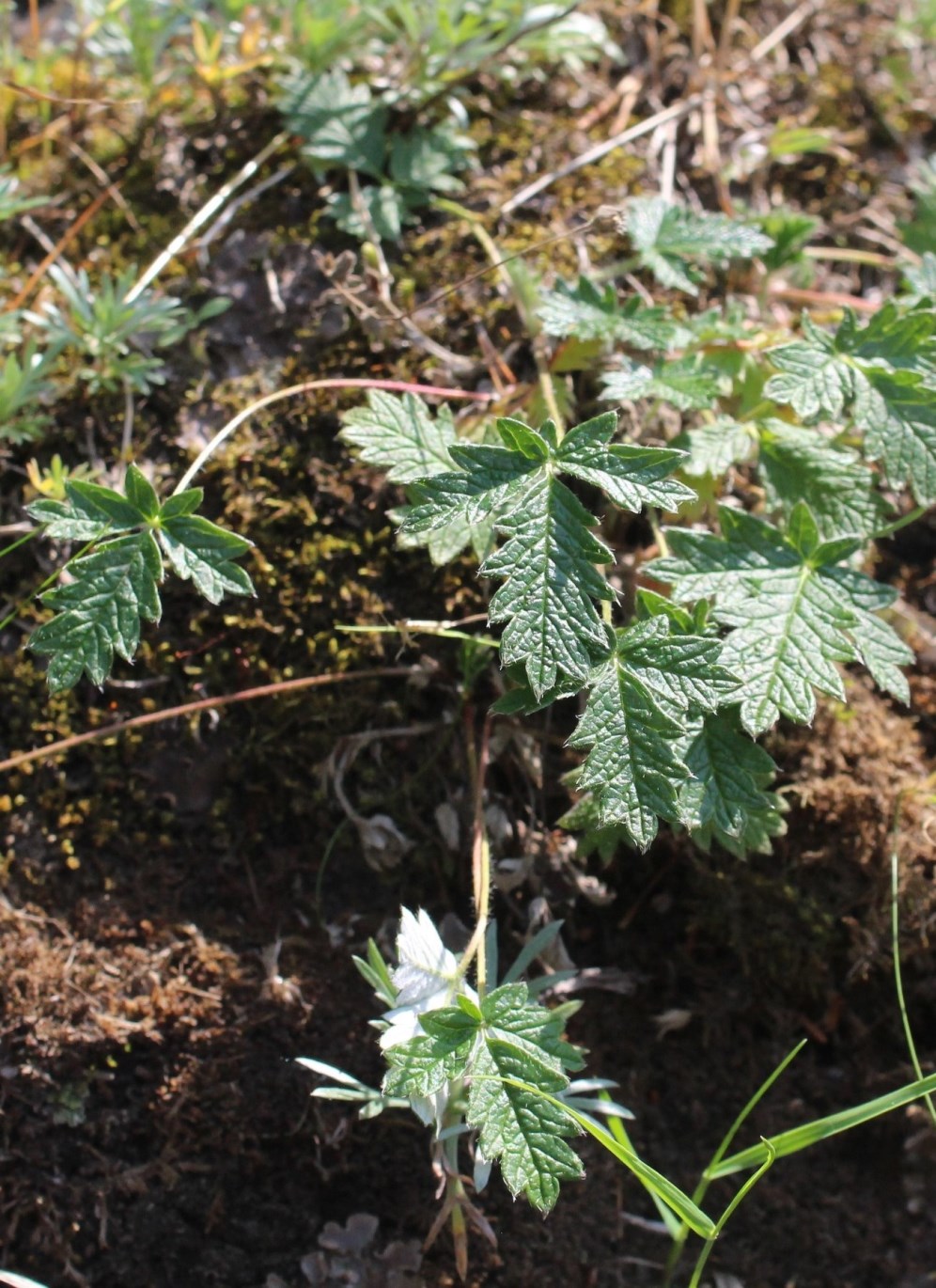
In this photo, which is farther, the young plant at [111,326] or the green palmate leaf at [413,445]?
the young plant at [111,326]

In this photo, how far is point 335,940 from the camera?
7.20 feet

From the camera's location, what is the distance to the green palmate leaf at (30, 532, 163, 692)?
188 centimetres

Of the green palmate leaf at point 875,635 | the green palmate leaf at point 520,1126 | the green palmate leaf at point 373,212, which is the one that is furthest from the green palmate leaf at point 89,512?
the green palmate leaf at point 875,635

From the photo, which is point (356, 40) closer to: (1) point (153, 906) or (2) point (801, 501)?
(2) point (801, 501)

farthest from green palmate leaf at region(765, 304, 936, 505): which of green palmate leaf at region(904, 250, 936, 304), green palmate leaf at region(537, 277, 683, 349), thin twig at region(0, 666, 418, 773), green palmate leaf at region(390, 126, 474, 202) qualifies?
green palmate leaf at region(390, 126, 474, 202)

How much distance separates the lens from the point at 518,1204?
6.84ft

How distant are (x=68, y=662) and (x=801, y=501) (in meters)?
1.43

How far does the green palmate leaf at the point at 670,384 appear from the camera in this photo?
2.13 metres

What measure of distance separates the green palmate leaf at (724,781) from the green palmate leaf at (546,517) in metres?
0.30

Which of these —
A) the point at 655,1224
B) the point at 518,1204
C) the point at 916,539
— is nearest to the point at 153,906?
the point at 518,1204

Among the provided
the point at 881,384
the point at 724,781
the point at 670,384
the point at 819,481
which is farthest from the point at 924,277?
the point at 724,781

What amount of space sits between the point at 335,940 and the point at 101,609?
2.72 ft

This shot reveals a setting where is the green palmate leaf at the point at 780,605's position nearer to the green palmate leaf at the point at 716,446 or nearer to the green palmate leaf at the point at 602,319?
the green palmate leaf at the point at 716,446

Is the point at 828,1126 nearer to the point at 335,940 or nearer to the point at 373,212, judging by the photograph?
the point at 335,940
